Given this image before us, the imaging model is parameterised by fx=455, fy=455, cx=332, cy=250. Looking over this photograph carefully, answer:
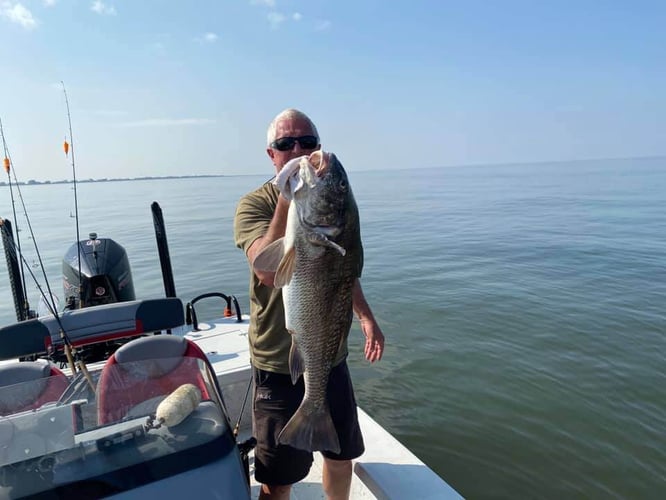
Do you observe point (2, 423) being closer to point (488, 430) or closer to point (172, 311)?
point (172, 311)

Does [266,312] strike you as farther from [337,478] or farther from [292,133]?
[337,478]

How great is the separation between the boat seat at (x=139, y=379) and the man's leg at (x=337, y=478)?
1073 mm

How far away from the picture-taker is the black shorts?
2740mm

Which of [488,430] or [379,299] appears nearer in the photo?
[488,430]

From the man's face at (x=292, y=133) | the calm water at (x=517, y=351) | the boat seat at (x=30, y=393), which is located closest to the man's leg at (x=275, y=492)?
the boat seat at (x=30, y=393)

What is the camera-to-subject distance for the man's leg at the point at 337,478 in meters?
2.90

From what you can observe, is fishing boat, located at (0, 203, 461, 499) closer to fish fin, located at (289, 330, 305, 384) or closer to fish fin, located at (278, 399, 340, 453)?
fish fin, located at (278, 399, 340, 453)

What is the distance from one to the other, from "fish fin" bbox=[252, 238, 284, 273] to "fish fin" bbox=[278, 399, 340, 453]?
0.83 metres

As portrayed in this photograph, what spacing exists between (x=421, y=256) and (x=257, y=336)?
1383cm

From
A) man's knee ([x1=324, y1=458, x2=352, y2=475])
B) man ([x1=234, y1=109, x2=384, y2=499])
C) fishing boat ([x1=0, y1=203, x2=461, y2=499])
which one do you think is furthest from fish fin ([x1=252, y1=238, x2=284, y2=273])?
man's knee ([x1=324, y1=458, x2=352, y2=475])

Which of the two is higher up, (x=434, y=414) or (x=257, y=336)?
(x=257, y=336)

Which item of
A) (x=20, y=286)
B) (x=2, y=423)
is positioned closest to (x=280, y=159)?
(x=2, y=423)

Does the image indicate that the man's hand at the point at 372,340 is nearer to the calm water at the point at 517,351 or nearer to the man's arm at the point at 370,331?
the man's arm at the point at 370,331

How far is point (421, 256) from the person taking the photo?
52.9 ft
